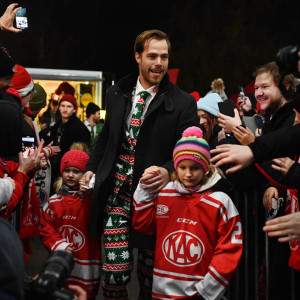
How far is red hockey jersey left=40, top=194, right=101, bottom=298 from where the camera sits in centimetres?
483

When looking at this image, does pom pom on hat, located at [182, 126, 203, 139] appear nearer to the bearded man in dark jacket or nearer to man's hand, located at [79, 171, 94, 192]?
man's hand, located at [79, 171, 94, 192]

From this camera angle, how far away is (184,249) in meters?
4.22

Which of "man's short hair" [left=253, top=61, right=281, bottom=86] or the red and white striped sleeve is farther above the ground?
"man's short hair" [left=253, top=61, right=281, bottom=86]

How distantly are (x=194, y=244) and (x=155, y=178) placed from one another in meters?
0.53

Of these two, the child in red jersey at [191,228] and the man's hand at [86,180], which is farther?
the man's hand at [86,180]

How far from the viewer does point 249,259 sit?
4.90 metres

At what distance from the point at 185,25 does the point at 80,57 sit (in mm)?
4496

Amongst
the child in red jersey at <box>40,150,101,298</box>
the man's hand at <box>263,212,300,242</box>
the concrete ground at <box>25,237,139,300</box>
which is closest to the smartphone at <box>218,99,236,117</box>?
the child in red jersey at <box>40,150,101,298</box>

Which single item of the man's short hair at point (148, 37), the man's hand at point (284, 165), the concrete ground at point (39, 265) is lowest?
the concrete ground at point (39, 265)

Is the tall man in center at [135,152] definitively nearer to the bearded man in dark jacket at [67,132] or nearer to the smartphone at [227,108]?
the smartphone at [227,108]

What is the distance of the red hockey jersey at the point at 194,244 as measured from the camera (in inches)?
164

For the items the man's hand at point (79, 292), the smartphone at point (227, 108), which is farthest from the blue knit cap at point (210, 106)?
the man's hand at point (79, 292)

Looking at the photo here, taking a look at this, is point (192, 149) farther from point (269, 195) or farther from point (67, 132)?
point (67, 132)

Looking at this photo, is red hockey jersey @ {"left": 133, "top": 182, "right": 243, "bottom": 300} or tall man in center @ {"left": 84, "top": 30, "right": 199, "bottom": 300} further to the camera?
tall man in center @ {"left": 84, "top": 30, "right": 199, "bottom": 300}
